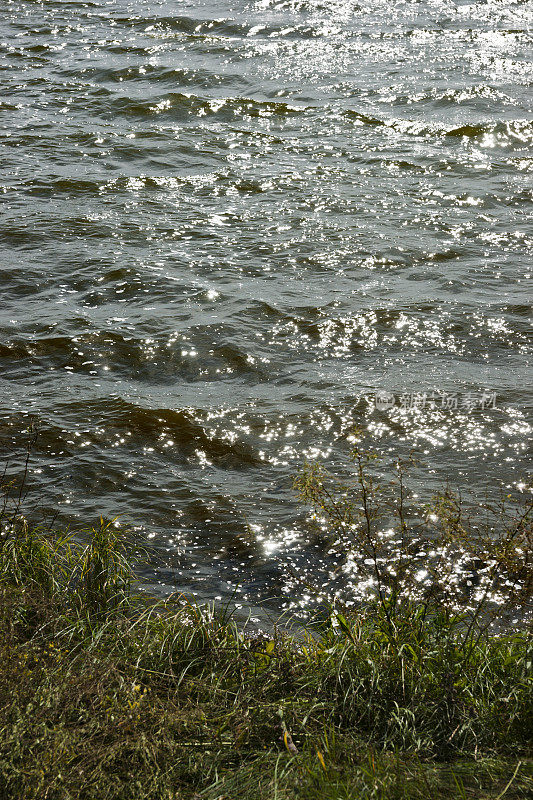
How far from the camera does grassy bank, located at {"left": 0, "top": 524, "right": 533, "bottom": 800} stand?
113 inches

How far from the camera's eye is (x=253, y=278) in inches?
324

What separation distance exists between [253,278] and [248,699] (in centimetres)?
542

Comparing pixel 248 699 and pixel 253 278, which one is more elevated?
pixel 248 699

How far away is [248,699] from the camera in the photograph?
3357 millimetres

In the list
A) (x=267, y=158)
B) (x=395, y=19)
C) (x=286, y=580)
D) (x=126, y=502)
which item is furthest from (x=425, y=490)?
(x=395, y=19)

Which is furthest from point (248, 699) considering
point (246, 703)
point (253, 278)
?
point (253, 278)

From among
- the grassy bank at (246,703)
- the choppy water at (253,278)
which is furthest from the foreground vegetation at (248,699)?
the choppy water at (253,278)

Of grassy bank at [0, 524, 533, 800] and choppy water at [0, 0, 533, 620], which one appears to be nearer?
grassy bank at [0, 524, 533, 800]

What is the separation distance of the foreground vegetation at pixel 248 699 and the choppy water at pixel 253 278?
2.54ft

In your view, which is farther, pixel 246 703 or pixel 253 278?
pixel 253 278

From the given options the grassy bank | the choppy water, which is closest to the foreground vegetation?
the grassy bank

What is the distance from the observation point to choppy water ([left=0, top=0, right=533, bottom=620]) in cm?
563

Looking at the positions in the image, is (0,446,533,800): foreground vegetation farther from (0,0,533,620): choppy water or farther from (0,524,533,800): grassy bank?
(0,0,533,620): choppy water

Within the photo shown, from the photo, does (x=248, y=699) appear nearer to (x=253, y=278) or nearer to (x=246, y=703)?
(x=246, y=703)
